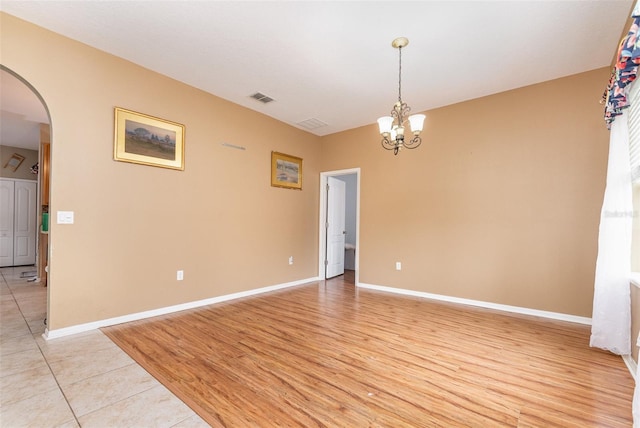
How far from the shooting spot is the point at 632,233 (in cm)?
227

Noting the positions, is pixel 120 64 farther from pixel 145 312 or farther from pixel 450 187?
pixel 450 187

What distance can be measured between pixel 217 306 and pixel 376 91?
3.68 m

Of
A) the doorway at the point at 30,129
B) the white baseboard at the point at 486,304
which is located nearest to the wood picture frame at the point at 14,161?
the doorway at the point at 30,129

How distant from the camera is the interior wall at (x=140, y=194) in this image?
2588 mm

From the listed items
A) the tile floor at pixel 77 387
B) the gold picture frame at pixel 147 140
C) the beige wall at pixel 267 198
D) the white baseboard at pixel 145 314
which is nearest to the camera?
the tile floor at pixel 77 387

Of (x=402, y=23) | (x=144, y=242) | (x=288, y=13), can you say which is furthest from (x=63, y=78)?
(x=402, y=23)

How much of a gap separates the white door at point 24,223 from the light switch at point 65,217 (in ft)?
20.3

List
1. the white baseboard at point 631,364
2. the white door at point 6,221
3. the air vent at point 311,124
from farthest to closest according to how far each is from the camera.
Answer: the white door at point 6,221 → the air vent at point 311,124 → the white baseboard at point 631,364

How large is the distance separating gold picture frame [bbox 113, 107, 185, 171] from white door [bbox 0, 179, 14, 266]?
20.4 ft

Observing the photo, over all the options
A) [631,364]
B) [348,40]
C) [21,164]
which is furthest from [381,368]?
[21,164]

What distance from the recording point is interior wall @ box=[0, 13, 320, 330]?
8.49 feet

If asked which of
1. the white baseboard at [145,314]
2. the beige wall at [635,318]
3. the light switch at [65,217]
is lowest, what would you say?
the white baseboard at [145,314]

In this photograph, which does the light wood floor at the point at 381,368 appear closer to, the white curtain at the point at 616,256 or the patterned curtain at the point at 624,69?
the white curtain at the point at 616,256

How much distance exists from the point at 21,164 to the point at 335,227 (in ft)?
26.0
